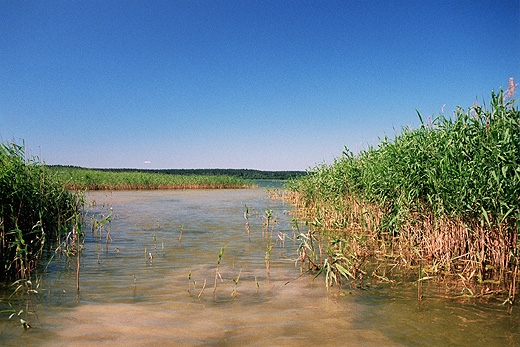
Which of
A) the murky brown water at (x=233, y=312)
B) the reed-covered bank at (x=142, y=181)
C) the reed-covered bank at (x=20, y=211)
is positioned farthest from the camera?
the reed-covered bank at (x=142, y=181)

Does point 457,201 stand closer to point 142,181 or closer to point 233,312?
point 233,312

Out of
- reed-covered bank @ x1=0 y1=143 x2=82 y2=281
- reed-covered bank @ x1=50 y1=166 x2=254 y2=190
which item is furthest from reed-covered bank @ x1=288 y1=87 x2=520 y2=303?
reed-covered bank @ x1=50 y1=166 x2=254 y2=190

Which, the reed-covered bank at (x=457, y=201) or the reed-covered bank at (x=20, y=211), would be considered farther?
the reed-covered bank at (x=20, y=211)

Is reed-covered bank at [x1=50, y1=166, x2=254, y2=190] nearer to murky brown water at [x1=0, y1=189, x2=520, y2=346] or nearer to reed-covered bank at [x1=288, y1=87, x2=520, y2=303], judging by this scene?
→ murky brown water at [x1=0, y1=189, x2=520, y2=346]

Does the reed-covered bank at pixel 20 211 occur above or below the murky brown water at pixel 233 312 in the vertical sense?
above

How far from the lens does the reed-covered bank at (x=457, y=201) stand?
6.18 metres

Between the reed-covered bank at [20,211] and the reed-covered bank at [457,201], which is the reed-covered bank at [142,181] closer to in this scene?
the reed-covered bank at [20,211]

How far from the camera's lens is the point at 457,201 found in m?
6.77

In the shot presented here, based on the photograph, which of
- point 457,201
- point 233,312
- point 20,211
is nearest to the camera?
point 233,312

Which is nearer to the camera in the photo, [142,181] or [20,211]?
[20,211]

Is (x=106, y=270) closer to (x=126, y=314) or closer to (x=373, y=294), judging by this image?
(x=126, y=314)

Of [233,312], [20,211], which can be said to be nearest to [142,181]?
[20,211]

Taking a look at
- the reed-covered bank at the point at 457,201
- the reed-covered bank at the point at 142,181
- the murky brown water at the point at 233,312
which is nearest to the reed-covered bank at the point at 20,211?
the murky brown water at the point at 233,312

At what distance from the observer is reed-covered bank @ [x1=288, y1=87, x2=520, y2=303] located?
6180 millimetres
